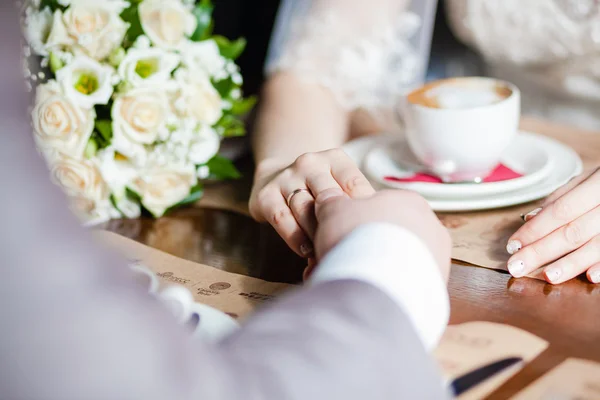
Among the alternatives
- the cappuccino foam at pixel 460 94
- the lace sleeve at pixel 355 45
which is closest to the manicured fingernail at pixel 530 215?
the cappuccino foam at pixel 460 94

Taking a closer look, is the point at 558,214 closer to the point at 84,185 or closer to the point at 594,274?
the point at 594,274

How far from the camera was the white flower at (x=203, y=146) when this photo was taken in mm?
817

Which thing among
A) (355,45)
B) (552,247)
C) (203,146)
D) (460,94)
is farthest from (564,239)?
(355,45)

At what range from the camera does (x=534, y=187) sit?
0.76 metres

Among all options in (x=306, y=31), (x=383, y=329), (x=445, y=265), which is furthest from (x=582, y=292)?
(x=306, y=31)

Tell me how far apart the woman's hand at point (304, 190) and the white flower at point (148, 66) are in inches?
7.5

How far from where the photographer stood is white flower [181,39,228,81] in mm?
807

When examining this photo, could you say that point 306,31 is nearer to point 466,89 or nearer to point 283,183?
point 466,89

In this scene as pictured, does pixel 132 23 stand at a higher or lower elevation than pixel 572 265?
higher

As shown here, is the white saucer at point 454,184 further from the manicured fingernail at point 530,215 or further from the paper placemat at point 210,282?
the paper placemat at point 210,282

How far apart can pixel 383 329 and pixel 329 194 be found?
203 mm

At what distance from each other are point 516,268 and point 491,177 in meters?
0.21

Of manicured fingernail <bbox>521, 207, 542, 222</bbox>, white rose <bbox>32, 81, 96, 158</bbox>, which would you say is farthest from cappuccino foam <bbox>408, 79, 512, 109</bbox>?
white rose <bbox>32, 81, 96, 158</bbox>

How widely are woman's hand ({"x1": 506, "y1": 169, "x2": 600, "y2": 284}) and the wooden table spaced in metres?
0.01
